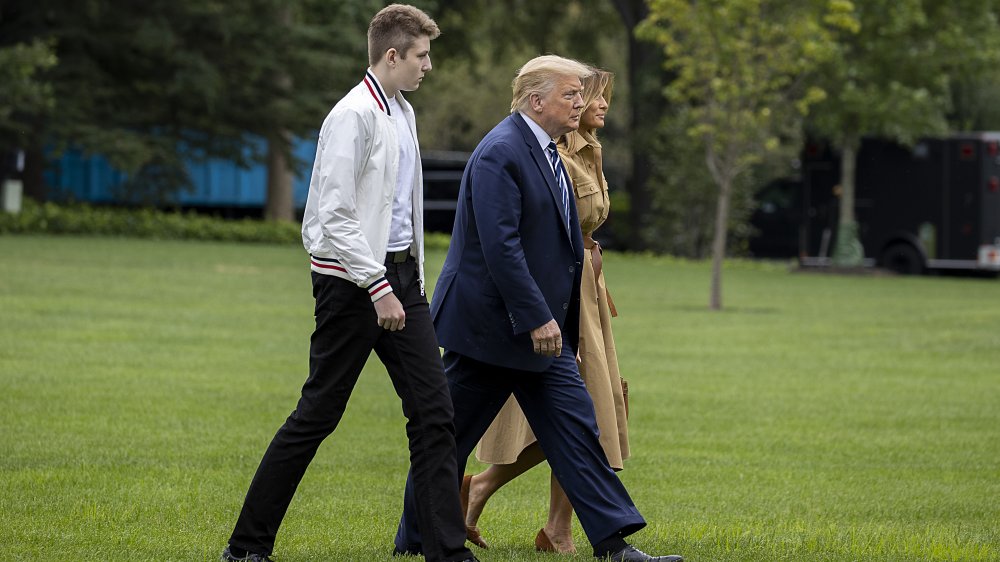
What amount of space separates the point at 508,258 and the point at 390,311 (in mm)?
521

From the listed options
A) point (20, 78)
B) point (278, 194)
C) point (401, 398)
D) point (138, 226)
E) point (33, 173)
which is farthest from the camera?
point (278, 194)

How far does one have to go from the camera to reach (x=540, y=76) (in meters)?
5.71

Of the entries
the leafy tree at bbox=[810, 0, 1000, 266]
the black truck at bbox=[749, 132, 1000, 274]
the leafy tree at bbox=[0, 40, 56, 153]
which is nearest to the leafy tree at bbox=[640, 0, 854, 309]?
the leafy tree at bbox=[810, 0, 1000, 266]

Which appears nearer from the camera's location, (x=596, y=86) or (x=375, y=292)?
(x=375, y=292)

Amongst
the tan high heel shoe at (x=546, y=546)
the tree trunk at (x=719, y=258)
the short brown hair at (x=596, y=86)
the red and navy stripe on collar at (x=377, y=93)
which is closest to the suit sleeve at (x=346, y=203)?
the red and navy stripe on collar at (x=377, y=93)

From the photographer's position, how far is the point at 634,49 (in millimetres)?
37250

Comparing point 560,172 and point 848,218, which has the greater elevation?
point 560,172

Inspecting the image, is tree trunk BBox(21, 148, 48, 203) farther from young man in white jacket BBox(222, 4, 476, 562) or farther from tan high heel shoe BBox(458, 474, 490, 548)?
young man in white jacket BBox(222, 4, 476, 562)

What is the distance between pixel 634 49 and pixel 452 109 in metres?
14.9

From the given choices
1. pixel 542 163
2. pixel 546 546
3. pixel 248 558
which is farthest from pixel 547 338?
pixel 248 558

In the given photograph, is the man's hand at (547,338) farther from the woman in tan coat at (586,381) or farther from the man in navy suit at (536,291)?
the woman in tan coat at (586,381)

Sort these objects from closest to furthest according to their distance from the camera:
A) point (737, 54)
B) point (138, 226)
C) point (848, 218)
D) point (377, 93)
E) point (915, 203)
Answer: point (377, 93)
point (737, 54)
point (915, 203)
point (138, 226)
point (848, 218)

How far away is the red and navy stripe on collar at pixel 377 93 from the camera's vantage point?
529 centimetres

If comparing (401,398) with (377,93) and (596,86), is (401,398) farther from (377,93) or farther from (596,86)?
(596,86)
